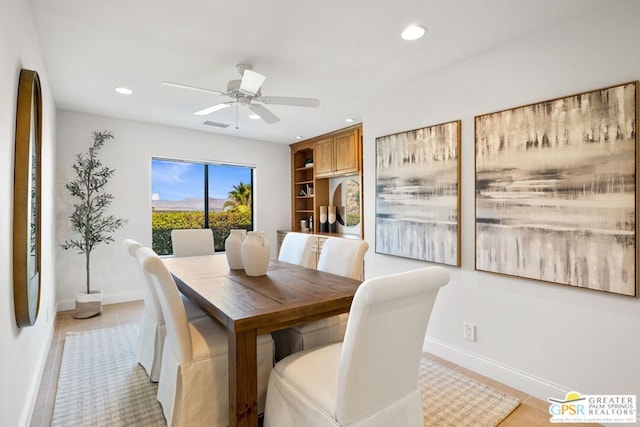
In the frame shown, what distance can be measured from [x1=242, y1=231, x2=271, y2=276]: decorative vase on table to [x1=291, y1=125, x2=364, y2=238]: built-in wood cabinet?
7.32 feet

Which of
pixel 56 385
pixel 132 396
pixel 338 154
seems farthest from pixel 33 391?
pixel 338 154

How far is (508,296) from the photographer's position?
2.34 metres

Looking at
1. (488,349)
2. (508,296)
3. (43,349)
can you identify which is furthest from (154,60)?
(488,349)

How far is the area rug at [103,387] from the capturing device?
76.9 inches

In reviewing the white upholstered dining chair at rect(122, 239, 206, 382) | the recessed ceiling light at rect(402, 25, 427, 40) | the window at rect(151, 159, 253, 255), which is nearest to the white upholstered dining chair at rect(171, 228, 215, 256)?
the white upholstered dining chair at rect(122, 239, 206, 382)

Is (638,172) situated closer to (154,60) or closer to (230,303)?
(230,303)

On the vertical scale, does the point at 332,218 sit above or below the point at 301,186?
below

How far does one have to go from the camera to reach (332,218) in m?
5.30

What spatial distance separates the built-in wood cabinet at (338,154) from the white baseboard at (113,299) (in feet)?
10.3

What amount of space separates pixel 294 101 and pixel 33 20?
Answer: 171 centimetres

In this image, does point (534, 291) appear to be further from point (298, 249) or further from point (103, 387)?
point (103, 387)

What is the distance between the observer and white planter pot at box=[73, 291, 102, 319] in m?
3.75

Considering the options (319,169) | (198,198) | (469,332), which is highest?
(319,169)

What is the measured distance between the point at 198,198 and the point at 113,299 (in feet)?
6.16
